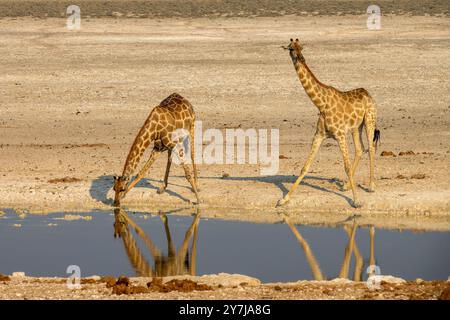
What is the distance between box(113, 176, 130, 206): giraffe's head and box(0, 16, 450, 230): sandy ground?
493mm

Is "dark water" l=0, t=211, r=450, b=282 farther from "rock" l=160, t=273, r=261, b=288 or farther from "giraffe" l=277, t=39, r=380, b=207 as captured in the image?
"giraffe" l=277, t=39, r=380, b=207

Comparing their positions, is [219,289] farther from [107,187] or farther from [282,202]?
[107,187]

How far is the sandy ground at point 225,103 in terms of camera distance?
20.1 m

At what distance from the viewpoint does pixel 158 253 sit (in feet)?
56.0

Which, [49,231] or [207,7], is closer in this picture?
[49,231]

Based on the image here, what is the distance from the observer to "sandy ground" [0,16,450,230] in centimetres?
2009

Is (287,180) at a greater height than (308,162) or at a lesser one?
lesser

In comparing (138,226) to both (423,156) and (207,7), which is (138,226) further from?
(207,7)

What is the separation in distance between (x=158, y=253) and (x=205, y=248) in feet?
2.19

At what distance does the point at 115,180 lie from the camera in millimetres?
19344

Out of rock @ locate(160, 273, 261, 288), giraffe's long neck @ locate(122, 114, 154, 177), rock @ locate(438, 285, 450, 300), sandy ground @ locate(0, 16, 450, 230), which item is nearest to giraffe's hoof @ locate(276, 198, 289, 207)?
sandy ground @ locate(0, 16, 450, 230)

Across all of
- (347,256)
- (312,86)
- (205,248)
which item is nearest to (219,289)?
(347,256)

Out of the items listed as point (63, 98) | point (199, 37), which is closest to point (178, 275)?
point (63, 98)

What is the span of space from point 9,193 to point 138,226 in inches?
121
